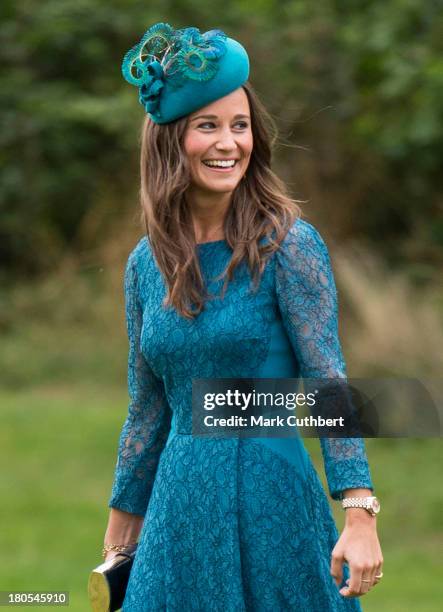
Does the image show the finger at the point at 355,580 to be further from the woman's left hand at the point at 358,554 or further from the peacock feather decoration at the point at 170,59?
the peacock feather decoration at the point at 170,59

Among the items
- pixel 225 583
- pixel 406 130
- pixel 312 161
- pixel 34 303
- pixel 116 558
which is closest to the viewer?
pixel 225 583

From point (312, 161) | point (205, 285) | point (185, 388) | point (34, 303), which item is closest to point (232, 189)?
point (205, 285)

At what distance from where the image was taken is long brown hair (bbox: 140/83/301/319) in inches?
127

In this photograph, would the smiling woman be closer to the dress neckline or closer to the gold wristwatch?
the dress neckline

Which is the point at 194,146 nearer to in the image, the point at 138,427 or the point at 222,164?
the point at 222,164

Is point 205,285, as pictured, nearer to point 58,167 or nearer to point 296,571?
point 296,571

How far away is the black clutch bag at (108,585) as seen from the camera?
334cm

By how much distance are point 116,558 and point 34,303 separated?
13.1 meters

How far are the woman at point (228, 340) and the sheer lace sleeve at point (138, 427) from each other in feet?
0.31

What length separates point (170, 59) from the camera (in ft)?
11.1

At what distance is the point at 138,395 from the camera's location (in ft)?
11.5

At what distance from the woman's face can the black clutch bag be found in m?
0.97

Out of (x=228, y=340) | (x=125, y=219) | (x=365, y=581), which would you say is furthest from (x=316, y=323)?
(x=125, y=219)

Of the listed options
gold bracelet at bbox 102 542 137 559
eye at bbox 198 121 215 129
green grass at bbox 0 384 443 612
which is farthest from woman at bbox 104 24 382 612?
green grass at bbox 0 384 443 612
